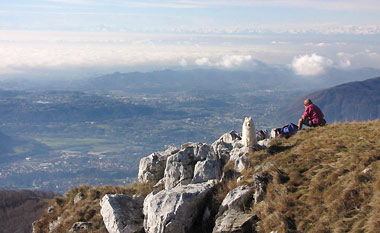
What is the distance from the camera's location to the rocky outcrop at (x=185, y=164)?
1789 cm

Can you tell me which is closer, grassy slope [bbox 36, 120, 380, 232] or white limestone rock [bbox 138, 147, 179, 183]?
grassy slope [bbox 36, 120, 380, 232]

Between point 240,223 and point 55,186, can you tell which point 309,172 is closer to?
point 240,223

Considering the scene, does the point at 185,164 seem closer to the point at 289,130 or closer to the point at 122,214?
the point at 122,214

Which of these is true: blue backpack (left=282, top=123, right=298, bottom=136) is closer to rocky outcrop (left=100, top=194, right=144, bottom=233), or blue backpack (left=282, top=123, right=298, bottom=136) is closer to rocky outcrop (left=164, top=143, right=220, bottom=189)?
rocky outcrop (left=164, top=143, right=220, bottom=189)

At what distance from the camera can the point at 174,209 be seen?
13.9 metres

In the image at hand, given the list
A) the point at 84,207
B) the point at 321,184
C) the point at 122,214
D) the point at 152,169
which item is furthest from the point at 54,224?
the point at 321,184

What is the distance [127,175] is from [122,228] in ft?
393

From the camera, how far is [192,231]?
14.1m

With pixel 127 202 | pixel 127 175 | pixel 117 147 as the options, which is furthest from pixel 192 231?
pixel 117 147

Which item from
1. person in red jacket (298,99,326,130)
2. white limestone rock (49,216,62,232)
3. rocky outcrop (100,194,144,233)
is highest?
person in red jacket (298,99,326,130)

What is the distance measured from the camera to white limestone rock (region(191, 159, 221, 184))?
17000 mm

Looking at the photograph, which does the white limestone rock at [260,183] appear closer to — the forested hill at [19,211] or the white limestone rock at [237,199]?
the white limestone rock at [237,199]

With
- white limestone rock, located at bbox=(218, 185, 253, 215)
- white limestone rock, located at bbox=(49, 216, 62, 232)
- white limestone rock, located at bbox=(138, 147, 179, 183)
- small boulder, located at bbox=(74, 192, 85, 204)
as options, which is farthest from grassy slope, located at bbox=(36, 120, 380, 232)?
white limestone rock, located at bbox=(138, 147, 179, 183)

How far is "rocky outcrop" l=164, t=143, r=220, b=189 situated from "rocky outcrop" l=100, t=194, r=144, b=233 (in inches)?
79.9
